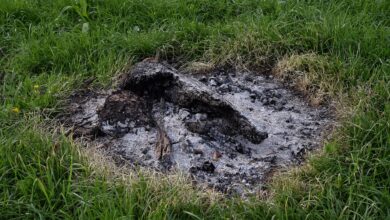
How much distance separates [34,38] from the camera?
4.55 m

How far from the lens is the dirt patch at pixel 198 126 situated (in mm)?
3320

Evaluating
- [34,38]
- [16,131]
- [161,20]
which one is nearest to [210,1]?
[161,20]

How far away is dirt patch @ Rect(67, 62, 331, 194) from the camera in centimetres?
332

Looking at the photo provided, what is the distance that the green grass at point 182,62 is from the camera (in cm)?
287

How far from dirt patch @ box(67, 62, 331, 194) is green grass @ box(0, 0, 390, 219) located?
211 mm

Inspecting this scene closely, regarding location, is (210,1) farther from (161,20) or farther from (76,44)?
(76,44)

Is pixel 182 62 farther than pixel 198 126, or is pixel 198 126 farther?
pixel 182 62

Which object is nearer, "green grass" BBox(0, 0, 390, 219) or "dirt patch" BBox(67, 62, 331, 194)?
"green grass" BBox(0, 0, 390, 219)

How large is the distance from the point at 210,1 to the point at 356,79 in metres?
1.64

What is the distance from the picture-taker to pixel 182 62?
4422 millimetres

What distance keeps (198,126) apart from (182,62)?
1.02 metres

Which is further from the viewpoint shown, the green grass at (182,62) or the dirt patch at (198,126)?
the dirt patch at (198,126)

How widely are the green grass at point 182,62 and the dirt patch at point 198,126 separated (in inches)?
8.3

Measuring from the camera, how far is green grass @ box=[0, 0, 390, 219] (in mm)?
2869
